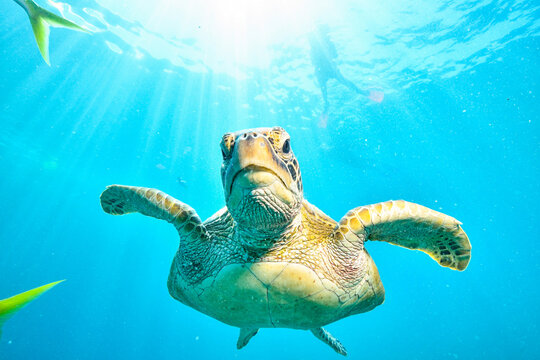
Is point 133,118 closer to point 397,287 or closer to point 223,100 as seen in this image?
point 223,100

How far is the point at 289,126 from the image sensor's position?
49.8ft

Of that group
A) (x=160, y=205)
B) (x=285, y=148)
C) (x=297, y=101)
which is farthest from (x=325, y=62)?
(x=285, y=148)

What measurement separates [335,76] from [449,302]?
66339 millimetres

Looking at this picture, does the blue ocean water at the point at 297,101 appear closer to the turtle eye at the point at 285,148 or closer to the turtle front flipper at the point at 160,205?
the turtle front flipper at the point at 160,205

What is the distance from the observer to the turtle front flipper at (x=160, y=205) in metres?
2.53

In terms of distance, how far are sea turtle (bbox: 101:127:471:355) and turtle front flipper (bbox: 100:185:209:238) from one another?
0.03ft

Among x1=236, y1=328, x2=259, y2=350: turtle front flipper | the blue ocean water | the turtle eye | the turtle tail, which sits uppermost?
the blue ocean water

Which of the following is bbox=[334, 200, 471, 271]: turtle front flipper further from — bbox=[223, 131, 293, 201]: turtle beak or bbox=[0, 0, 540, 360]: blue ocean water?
bbox=[0, 0, 540, 360]: blue ocean water

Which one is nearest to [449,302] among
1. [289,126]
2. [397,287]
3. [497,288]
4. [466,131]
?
[497,288]

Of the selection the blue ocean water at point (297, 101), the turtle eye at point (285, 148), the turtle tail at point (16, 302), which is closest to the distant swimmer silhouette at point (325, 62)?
the blue ocean water at point (297, 101)

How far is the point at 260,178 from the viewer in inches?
62.7

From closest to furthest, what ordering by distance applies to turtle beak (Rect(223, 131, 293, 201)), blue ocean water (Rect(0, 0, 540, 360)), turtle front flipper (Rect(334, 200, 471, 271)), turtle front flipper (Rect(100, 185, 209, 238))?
turtle beak (Rect(223, 131, 293, 201)) → turtle front flipper (Rect(334, 200, 471, 271)) → turtle front flipper (Rect(100, 185, 209, 238)) → blue ocean water (Rect(0, 0, 540, 360))

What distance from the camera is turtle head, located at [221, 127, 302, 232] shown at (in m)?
1.58

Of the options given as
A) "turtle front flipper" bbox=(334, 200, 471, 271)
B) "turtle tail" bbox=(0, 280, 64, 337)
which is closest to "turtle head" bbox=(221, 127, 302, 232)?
"turtle front flipper" bbox=(334, 200, 471, 271)
